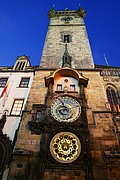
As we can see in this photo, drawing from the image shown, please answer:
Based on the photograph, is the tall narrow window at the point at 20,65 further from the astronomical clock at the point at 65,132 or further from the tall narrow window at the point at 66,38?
the tall narrow window at the point at 66,38

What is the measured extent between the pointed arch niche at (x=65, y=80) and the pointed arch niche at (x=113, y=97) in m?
3.09

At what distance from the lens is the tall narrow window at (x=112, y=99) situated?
13824mm

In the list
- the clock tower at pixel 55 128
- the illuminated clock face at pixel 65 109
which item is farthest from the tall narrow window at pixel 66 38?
the illuminated clock face at pixel 65 109

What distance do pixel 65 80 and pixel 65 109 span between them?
3.28 metres

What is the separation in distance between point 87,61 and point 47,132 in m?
9.37

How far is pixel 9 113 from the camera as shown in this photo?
12.3 meters

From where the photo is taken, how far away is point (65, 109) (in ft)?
36.9

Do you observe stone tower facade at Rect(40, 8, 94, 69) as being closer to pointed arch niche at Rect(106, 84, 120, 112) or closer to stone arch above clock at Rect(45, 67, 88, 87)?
stone arch above clock at Rect(45, 67, 88, 87)

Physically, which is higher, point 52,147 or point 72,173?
point 52,147

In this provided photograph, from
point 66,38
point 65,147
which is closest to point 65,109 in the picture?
point 65,147

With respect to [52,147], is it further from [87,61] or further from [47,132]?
[87,61]

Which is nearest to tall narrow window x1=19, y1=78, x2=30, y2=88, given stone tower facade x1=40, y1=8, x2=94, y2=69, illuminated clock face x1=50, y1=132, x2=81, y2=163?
stone tower facade x1=40, y1=8, x2=94, y2=69

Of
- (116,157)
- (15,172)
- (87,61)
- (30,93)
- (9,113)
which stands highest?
(87,61)

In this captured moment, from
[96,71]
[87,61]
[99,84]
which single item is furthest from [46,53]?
[99,84]
